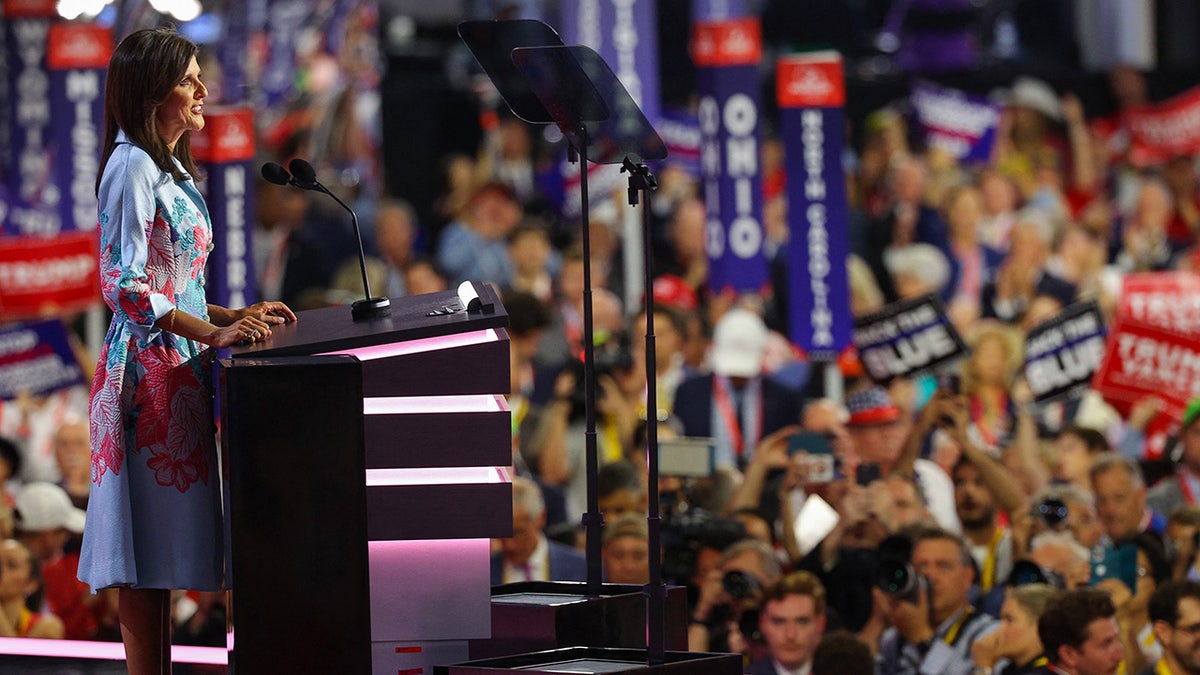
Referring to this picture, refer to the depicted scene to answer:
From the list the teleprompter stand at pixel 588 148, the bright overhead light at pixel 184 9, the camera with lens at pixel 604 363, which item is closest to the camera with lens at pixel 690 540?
the camera with lens at pixel 604 363

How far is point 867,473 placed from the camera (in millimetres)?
6852

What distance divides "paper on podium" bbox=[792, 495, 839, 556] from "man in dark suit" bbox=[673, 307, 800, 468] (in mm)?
1557

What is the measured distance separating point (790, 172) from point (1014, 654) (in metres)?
3.14

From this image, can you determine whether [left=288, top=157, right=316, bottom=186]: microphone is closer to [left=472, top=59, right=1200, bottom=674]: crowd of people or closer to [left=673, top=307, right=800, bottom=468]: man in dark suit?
[left=472, top=59, right=1200, bottom=674]: crowd of people

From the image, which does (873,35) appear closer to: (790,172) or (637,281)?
(637,281)

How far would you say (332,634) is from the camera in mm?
3646

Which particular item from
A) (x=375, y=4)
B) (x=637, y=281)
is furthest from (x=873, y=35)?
(x=637, y=281)

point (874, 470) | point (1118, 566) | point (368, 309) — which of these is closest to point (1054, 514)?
point (1118, 566)

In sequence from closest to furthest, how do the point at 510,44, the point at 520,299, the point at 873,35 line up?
the point at 510,44 → the point at 520,299 → the point at 873,35

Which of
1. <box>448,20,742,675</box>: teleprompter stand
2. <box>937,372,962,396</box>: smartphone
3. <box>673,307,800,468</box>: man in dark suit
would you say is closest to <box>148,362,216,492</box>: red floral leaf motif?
<box>448,20,742,675</box>: teleprompter stand

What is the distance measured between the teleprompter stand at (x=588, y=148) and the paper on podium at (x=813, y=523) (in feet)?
8.33

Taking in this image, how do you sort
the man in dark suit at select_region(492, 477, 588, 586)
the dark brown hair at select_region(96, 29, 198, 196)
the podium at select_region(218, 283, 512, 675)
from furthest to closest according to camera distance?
the man in dark suit at select_region(492, 477, 588, 586) < the dark brown hair at select_region(96, 29, 198, 196) < the podium at select_region(218, 283, 512, 675)

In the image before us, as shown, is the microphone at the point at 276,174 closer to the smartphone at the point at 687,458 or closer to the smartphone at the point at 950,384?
the smartphone at the point at 687,458

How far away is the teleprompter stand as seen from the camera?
150 inches
